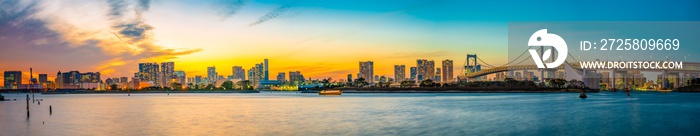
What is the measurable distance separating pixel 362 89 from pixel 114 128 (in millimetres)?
162304

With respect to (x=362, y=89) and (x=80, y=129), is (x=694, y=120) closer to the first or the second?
(x=80, y=129)

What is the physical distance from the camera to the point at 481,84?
16788cm

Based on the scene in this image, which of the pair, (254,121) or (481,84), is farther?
(481,84)

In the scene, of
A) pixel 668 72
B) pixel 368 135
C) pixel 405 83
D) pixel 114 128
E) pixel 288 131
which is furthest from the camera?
pixel 405 83

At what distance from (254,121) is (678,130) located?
23410mm

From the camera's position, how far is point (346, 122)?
3562cm

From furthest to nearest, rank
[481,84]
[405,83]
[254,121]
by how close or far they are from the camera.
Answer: [405,83] → [481,84] → [254,121]

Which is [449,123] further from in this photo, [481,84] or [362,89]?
[362,89]

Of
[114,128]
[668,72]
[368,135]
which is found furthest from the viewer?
[668,72]

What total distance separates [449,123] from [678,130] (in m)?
11.7

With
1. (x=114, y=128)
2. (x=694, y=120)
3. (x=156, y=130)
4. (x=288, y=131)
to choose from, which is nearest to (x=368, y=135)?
(x=288, y=131)

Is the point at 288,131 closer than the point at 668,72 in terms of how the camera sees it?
Yes

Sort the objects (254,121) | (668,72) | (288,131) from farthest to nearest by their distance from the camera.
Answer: (668,72), (254,121), (288,131)

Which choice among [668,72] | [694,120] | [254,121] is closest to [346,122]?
[254,121]
